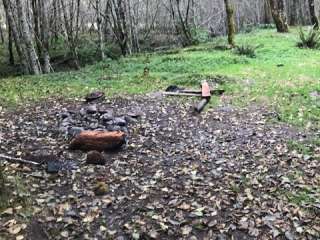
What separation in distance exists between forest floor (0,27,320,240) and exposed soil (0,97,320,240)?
15mm

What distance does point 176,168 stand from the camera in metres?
7.02

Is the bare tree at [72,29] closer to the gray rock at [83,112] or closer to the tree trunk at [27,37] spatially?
the tree trunk at [27,37]

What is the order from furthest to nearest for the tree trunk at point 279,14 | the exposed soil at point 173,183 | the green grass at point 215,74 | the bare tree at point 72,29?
the tree trunk at point 279,14 < the bare tree at point 72,29 < the green grass at point 215,74 < the exposed soil at point 173,183

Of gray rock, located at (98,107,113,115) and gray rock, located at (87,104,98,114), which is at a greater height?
gray rock, located at (87,104,98,114)

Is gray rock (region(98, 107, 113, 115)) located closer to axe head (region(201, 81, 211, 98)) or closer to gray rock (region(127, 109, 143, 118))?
gray rock (region(127, 109, 143, 118))

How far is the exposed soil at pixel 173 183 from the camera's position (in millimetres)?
5449

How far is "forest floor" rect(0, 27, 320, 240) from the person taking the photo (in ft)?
18.1

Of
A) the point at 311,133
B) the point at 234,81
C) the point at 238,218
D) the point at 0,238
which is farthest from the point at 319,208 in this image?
the point at 234,81

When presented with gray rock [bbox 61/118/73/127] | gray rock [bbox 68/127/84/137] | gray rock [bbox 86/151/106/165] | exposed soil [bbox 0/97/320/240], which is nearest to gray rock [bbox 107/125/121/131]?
exposed soil [bbox 0/97/320/240]

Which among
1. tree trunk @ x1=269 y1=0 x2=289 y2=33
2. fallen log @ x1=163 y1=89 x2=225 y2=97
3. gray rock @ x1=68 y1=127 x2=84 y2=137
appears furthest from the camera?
tree trunk @ x1=269 y1=0 x2=289 y2=33

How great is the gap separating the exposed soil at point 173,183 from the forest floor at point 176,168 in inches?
0.6

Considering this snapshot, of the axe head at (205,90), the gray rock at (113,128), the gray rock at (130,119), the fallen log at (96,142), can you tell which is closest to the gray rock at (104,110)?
the gray rock at (130,119)

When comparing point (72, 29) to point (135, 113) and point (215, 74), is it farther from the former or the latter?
point (135, 113)

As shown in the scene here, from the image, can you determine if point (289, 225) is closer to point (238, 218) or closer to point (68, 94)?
point (238, 218)
